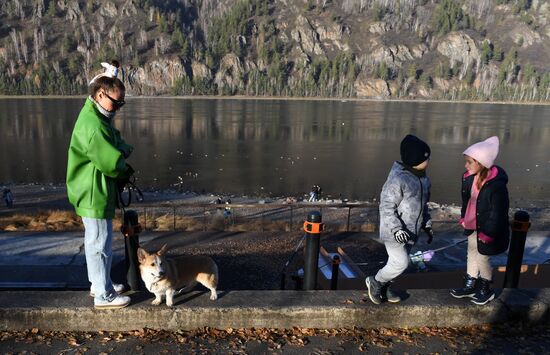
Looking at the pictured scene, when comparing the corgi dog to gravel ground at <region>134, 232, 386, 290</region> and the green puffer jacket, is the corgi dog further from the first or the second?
gravel ground at <region>134, 232, 386, 290</region>

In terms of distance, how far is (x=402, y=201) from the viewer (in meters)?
4.36

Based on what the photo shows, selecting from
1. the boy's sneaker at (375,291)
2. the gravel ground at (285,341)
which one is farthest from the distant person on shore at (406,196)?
the gravel ground at (285,341)

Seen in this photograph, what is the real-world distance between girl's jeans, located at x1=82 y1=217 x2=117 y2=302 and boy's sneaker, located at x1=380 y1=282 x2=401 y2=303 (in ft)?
9.78

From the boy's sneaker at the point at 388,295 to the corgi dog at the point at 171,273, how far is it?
1.92 m

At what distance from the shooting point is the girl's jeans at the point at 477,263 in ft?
16.1

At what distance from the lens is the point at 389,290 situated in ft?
16.0

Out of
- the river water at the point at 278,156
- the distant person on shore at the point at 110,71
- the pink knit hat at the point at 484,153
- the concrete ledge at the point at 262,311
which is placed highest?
the distant person on shore at the point at 110,71

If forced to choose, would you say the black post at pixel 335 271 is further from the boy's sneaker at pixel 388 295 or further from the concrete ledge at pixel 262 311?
the boy's sneaker at pixel 388 295

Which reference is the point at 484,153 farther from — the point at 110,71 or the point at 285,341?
the point at 110,71

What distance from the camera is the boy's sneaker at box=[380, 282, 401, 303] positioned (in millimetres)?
4758

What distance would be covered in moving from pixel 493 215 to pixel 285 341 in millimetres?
2627

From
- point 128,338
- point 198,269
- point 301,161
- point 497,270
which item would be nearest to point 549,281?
point 497,270

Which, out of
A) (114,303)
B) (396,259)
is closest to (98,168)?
(114,303)

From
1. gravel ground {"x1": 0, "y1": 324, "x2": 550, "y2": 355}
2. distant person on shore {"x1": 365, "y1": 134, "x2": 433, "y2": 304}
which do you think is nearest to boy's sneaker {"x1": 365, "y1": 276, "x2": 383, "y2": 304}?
gravel ground {"x1": 0, "y1": 324, "x2": 550, "y2": 355}
